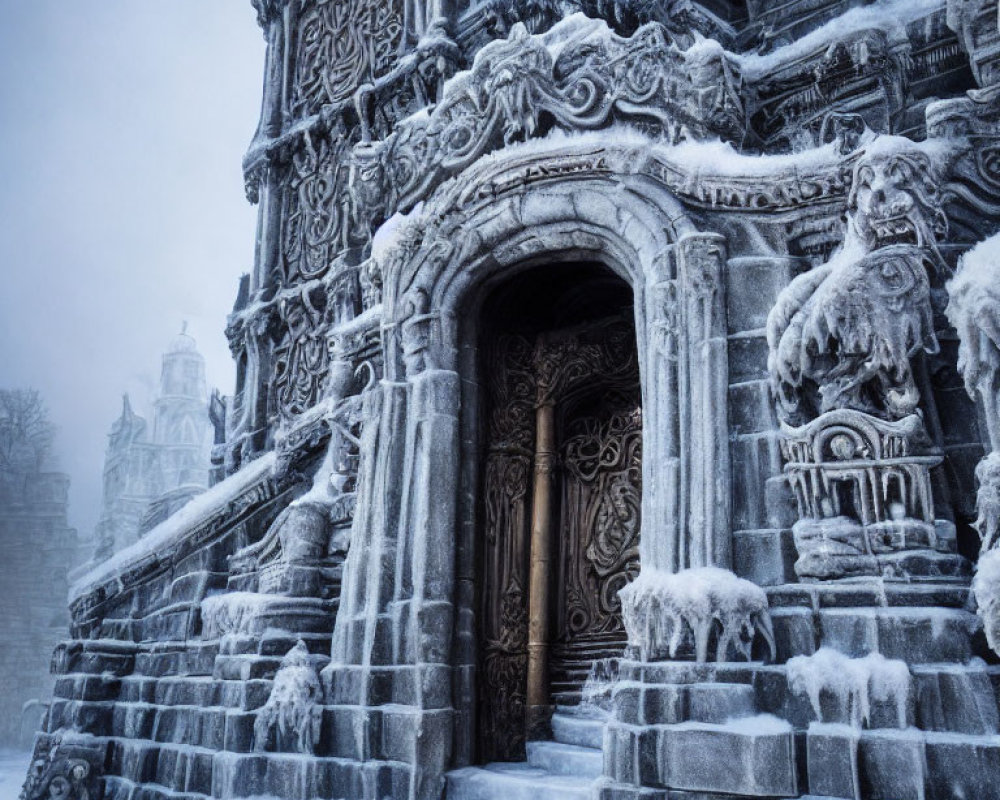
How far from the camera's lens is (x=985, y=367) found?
15.1ft

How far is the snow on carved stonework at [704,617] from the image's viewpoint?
16.4 ft

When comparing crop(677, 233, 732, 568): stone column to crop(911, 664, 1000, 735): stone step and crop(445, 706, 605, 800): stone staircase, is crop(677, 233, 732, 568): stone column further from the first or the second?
crop(445, 706, 605, 800): stone staircase

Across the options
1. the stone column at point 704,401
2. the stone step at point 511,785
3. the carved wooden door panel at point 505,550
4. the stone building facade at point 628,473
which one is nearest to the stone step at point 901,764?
the stone building facade at point 628,473

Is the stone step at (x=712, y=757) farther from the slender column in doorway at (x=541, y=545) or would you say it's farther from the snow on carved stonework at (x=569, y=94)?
the snow on carved stonework at (x=569, y=94)

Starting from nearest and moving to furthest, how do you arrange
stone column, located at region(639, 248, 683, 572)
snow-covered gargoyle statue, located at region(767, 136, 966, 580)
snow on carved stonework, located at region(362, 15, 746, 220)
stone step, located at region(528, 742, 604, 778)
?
snow-covered gargoyle statue, located at region(767, 136, 966, 580)
stone column, located at region(639, 248, 683, 572)
stone step, located at region(528, 742, 604, 778)
snow on carved stonework, located at region(362, 15, 746, 220)

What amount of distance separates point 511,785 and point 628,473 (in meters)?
2.95

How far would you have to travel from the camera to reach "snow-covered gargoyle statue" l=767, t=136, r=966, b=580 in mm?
4883

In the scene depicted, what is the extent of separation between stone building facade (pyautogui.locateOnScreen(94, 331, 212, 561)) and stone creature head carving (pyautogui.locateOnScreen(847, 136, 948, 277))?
44155 mm

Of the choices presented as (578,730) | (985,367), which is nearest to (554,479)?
(578,730)

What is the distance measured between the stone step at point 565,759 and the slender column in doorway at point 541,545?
307mm

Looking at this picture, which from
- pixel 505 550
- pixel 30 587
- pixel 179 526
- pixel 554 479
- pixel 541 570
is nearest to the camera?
pixel 505 550

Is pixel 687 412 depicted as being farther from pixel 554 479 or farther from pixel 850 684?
pixel 554 479

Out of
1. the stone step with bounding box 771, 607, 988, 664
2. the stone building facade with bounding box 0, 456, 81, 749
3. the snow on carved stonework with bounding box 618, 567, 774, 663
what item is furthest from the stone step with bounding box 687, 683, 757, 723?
the stone building facade with bounding box 0, 456, 81, 749

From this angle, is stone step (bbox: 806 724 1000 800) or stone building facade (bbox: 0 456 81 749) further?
stone building facade (bbox: 0 456 81 749)
